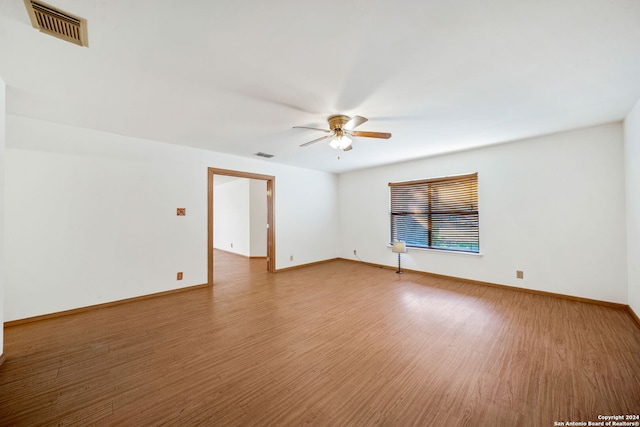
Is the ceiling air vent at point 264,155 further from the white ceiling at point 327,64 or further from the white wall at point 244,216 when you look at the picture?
the white wall at point 244,216

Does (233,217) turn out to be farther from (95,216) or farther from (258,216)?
(95,216)

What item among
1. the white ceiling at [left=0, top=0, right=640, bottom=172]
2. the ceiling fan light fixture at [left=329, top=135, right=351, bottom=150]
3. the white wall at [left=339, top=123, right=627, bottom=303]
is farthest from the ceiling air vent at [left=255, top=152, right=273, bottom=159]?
the white wall at [left=339, top=123, right=627, bottom=303]

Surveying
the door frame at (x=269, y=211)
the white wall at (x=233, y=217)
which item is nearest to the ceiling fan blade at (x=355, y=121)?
the door frame at (x=269, y=211)

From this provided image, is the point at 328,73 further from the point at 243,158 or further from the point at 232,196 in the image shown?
the point at 232,196

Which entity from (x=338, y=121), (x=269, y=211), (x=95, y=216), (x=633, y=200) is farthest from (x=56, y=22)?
(x=633, y=200)

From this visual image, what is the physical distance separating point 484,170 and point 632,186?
1.66 metres

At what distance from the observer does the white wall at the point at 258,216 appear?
723 cm

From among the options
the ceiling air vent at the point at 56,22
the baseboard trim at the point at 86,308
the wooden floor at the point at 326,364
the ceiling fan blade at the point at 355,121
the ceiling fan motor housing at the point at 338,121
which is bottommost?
the wooden floor at the point at 326,364

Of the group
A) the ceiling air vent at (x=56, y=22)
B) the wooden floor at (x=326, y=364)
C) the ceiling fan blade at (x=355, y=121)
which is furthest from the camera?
the ceiling fan blade at (x=355, y=121)

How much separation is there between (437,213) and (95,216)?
5713 mm

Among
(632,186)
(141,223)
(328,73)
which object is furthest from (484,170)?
(141,223)

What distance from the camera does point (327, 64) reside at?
182 centimetres

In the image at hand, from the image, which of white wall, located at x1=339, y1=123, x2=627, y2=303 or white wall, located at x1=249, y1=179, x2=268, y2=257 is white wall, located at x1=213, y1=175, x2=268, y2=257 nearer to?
white wall, located at x1=249, y1=179, x2=268, y2=257

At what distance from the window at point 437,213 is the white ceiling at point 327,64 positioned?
61.0 inches
